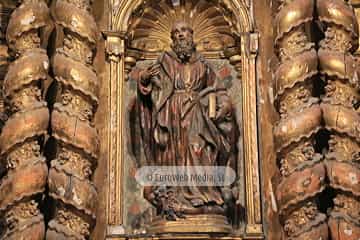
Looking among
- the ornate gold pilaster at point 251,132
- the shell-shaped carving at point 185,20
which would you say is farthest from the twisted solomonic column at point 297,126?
the shell-shaped carving at point 185,20

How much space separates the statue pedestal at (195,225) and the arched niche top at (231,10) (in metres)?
1.46

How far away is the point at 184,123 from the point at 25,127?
3.80ft

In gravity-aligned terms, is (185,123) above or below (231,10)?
below

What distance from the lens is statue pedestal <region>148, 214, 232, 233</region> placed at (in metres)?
5.99

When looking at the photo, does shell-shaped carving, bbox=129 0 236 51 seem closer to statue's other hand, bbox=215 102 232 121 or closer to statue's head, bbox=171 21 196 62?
statue's head, bbox=171 21 196 62

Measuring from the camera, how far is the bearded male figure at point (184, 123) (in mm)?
6172

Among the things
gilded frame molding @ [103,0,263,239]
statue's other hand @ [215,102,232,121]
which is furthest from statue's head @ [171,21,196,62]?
statue's other hand @ [215,102,232,121]

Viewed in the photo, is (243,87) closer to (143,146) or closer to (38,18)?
(143,146)

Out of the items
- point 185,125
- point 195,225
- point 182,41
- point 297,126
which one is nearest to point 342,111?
point 297,126

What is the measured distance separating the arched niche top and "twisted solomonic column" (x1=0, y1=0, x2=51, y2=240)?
0.54m

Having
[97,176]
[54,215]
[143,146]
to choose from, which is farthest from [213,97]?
[54,215]

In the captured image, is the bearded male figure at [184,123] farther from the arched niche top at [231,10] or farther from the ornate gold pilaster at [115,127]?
the arched niche top at [231,10]

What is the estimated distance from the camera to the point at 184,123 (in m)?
6.38

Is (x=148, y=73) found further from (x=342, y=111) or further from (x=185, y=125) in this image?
(x=342, y=111)
